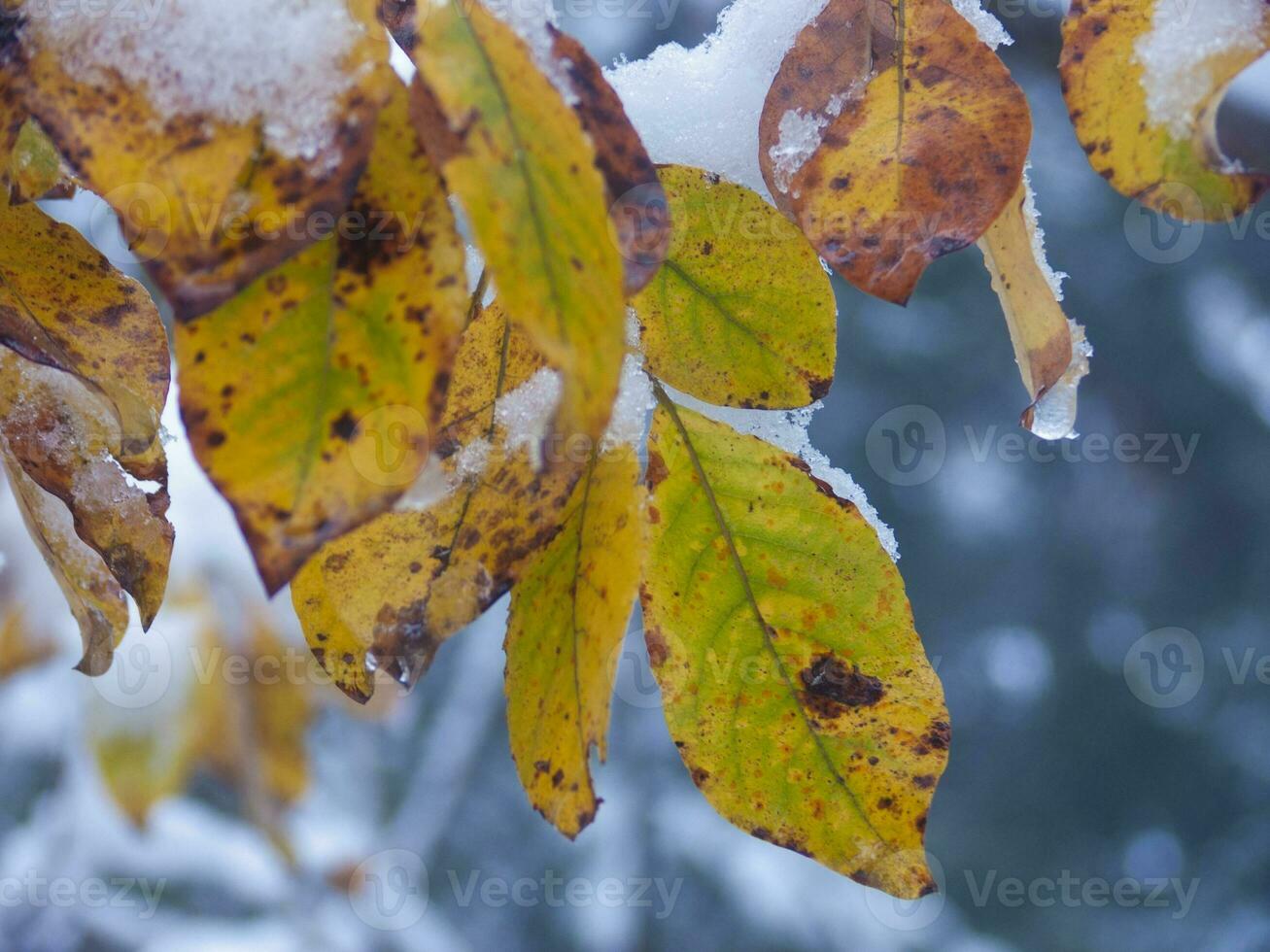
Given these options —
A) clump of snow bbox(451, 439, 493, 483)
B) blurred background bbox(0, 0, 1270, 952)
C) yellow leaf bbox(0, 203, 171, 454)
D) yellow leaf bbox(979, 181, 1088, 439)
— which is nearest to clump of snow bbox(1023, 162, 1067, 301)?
yellow leaf bbox(979, 181, 1088, 439)

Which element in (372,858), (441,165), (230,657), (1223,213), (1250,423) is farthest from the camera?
(372,858)

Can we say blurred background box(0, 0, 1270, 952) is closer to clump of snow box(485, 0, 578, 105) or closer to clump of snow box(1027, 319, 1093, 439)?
clump of snow box(1027, 319, 1093, 439)

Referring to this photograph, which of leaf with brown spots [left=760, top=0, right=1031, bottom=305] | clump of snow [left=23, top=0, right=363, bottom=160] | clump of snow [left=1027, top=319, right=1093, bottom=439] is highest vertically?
clump of snow [left=23, top=0, right=363, bottom=160]

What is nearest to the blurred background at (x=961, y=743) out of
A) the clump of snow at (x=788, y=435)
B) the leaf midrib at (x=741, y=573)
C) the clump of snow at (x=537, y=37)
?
the clump of snow at (x=788, y=435)

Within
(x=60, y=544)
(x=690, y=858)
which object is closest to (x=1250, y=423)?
(x=690, y=858)

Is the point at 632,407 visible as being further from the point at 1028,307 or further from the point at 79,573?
the point at 79,573

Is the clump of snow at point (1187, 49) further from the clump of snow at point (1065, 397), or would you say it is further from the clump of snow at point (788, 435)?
the clump of snow at point (788, 435)

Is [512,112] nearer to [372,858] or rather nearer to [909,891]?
[909,891]
